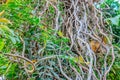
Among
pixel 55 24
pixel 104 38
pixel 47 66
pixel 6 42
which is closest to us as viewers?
pixel 6 42

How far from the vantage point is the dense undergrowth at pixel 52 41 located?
92 centimetres

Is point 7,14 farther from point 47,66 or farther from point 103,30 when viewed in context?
point 103,30

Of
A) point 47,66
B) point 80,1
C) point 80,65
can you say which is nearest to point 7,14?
point 47,66

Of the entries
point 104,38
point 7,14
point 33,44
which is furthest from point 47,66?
point 104,38

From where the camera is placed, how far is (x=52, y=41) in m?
1.08

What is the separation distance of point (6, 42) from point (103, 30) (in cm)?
67

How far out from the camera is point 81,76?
1112mm

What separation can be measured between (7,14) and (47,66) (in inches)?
9.4

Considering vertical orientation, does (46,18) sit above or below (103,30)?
above

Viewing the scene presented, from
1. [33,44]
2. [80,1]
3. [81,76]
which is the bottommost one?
[81,76]

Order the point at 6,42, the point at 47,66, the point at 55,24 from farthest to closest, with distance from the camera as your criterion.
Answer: the point at 55,24, the point at 47,66, the point at 6,42

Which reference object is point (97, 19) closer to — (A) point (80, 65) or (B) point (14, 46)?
(A) point (80, 65)

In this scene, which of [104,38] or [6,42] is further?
[104,38]

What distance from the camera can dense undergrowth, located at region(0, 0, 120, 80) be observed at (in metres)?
0.92
